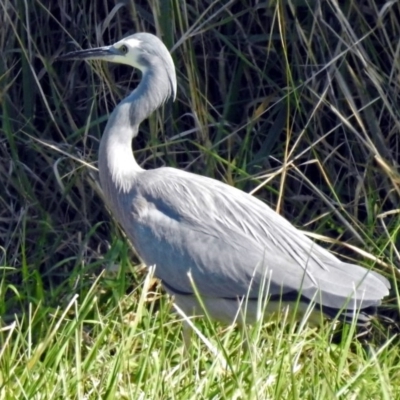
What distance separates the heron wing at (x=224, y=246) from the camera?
3.60m

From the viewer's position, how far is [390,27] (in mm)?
4133

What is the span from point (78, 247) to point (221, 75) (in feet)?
2.95

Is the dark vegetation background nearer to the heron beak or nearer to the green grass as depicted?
the green grass

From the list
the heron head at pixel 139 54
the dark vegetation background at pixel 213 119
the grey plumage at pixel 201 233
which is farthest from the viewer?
the dark vegetation background at pixel 213 119

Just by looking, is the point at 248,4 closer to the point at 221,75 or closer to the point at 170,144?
the point at 221,75

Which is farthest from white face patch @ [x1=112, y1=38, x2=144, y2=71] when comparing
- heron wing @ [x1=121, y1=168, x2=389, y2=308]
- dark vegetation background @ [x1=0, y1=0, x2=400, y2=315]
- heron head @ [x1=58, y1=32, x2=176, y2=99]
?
heron wing @ [x1=121, y1=168, x2=389, y2=308]

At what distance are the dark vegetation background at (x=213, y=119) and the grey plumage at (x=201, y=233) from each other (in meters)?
0.24

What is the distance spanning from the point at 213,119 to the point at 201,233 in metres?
0.69

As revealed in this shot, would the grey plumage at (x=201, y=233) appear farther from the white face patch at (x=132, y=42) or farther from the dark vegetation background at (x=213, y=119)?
the dark vegetation background at (x=213, y=119)

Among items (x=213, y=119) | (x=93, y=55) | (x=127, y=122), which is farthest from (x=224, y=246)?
(x=93, y=55)

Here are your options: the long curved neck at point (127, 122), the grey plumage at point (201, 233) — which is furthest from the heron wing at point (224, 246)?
the long curved neck at point (127, 122)

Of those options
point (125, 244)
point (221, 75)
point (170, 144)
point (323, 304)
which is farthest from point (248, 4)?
point (323, 304)

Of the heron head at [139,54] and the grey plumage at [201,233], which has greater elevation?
the heron head at [139,54]

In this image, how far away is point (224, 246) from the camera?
3742 mm
